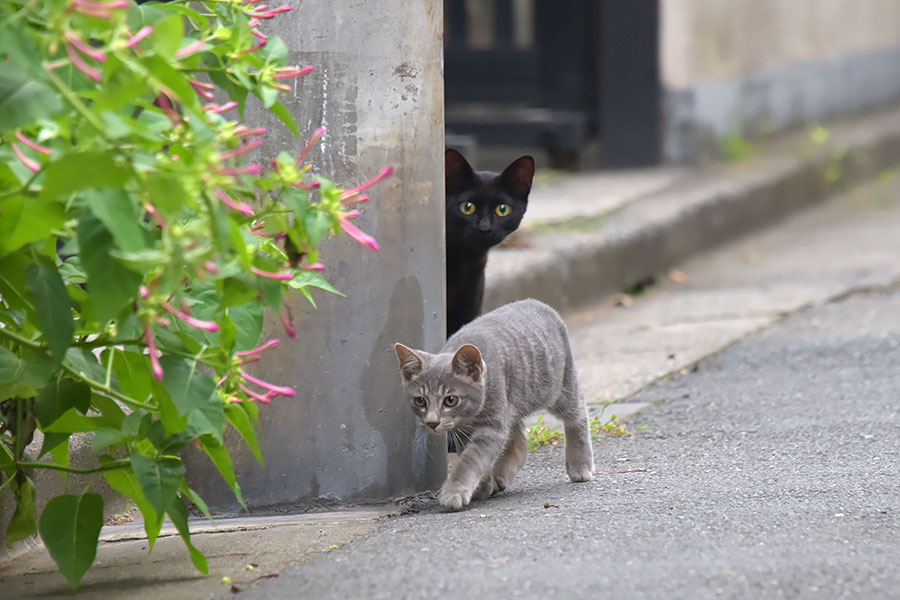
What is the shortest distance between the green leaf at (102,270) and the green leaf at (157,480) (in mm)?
506

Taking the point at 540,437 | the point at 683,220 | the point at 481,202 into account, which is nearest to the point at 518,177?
the point at 481,202

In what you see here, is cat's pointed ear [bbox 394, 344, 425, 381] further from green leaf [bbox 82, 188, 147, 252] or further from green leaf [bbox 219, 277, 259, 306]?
green leaf [bbox 82, 188, 147, 252]

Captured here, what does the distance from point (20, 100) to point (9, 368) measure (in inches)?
27.5

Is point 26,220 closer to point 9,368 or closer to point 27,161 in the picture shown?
point 27,161

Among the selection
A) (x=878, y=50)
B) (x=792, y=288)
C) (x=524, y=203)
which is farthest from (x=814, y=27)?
(x=524, y=203)

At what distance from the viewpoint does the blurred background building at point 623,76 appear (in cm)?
835

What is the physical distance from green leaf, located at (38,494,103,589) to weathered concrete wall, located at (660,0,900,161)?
20.1 feet

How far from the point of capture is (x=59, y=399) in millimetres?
2760

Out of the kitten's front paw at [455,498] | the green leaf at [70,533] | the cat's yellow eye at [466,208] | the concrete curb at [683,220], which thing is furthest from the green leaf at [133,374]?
the concrete curb at [683,220]

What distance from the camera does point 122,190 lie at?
2.19 metres

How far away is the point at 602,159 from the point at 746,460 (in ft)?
Result: 16.2

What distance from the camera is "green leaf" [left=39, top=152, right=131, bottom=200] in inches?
84.3


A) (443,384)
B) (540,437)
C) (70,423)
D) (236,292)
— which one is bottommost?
(540,437)

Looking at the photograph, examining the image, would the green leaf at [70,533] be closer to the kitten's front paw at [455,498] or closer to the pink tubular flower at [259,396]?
the pink tubular flower at [259,396]
